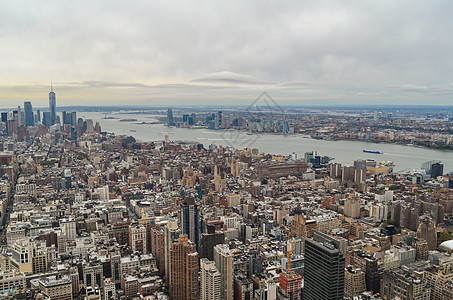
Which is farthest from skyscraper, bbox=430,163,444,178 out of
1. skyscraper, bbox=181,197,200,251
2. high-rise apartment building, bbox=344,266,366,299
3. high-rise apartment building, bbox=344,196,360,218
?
skyscraper, bbox=181,197,200,251

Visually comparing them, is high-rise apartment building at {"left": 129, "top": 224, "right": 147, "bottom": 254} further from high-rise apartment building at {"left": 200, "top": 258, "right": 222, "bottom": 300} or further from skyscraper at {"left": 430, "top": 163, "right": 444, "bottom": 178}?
skyscraper at {"left": 430, "top": 163, "right": 444, "bottom": 178}

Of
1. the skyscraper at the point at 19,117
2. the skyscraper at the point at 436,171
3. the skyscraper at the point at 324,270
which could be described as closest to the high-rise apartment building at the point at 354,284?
the skyscraper at the point at 324,270

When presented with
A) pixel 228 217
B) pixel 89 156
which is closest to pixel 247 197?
pixel 228 217

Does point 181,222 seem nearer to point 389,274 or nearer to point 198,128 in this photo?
point 389,274

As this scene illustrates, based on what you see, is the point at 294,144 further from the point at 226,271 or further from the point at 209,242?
the point at 226,271

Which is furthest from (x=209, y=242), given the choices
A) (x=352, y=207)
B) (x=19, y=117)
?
(x=19, y=117)
